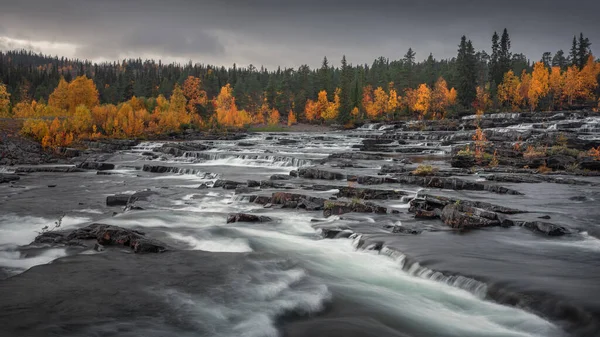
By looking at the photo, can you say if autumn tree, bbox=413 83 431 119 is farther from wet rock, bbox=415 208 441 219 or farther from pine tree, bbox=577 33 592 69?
wet rock, bbox=415 208 441 219

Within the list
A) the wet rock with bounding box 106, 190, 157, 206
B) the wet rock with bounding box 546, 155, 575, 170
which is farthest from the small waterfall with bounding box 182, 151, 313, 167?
the wet rock with bounding box 546, 155, 575, 170

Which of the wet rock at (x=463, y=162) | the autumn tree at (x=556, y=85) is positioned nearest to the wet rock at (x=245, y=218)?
the wet rock at (x=463, y=162)

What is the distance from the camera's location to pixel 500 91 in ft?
330

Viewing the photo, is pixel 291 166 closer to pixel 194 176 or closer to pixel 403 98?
pixel 194 176

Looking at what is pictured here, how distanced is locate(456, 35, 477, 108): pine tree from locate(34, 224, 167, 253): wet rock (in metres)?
99.3

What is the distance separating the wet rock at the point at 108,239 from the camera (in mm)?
13141

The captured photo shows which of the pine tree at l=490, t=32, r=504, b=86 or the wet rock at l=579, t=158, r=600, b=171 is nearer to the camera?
the wet rock at l=579, t=158, r=600, b=171

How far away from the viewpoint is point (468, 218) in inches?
632

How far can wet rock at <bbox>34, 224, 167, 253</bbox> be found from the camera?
13.1 m

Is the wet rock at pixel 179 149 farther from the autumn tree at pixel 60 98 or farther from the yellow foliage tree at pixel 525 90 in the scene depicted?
the yellow foliage tree at pixel 525 90

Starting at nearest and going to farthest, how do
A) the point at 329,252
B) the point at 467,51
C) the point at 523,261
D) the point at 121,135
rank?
the point at 523,261 < the point at 329,252 < the point at 121,135 < the point at 467,51

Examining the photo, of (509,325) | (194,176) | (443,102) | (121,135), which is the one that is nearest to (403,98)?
(443,102)

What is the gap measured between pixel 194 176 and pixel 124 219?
14.5 meters

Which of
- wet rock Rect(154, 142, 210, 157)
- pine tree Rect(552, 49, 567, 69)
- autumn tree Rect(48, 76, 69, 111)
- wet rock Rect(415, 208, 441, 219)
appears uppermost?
pine tree Rect(552, 49, 567, 69)
